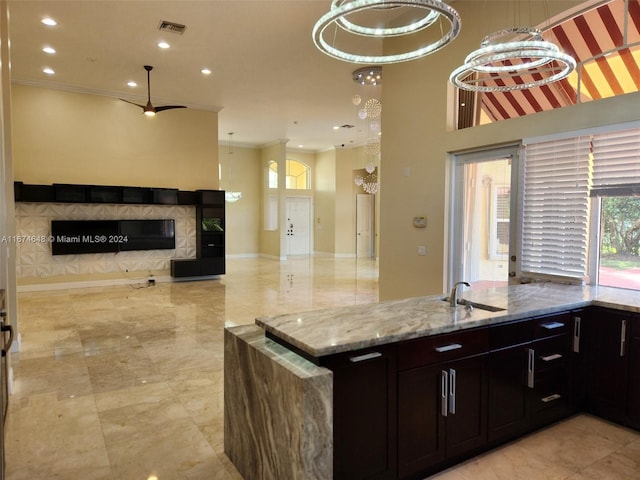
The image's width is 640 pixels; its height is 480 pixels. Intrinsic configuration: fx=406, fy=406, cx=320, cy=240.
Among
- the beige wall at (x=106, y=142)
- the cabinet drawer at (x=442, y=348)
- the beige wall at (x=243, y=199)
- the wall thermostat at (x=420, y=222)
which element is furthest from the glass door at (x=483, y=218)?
the beige wall at (x=243, y=199)

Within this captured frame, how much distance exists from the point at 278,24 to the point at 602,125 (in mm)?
4078

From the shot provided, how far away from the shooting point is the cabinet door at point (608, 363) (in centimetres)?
294

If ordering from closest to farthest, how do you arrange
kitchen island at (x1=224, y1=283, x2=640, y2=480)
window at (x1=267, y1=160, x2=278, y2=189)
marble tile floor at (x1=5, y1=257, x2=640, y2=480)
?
kitchen island at (x1=224, y1=283, x2=640, y2=480) → marble tile floor at (x1=5, y1=257, x2=640, y2=480) → window at (x1=267, y1=160, x2=278, y2=189)

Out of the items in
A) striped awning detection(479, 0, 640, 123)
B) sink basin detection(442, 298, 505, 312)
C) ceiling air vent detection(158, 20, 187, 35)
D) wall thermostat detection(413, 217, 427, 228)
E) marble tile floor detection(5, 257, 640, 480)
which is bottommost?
marble tile floor detection(5, 257, 640, 480)

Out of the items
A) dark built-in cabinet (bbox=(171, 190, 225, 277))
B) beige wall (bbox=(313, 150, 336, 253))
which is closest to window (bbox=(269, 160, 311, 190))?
Result: beige wall (bbox=(313, 150, 336, 253))

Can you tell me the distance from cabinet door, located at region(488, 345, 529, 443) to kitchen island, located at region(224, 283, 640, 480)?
1.0 inches

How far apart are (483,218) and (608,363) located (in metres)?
2.10

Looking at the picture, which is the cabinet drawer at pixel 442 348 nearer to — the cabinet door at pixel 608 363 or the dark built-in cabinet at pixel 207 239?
the cabinet door at pixel 608 363

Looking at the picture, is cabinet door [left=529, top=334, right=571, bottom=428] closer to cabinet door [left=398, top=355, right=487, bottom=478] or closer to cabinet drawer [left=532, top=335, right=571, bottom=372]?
cabinet drawer [left=532, top=335, right=571, bottom=372]

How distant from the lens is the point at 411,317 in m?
2.46

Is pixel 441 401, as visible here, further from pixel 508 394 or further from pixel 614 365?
Answer: pixel 614 365

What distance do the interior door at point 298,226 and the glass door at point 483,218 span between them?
34.4 feet

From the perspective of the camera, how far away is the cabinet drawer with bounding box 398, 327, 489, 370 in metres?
2.18

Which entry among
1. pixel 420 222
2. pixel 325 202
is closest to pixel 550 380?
pixel 420 222
